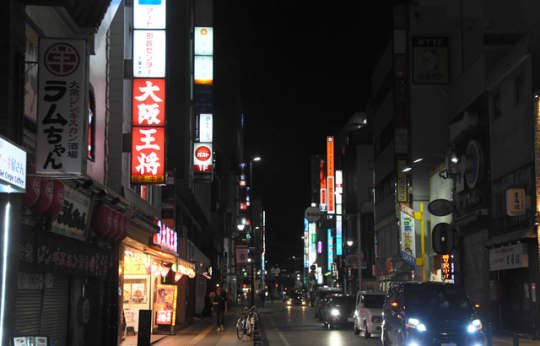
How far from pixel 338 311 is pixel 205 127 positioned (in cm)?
1414

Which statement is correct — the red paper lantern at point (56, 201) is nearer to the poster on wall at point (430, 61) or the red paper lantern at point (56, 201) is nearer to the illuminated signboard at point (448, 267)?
the illuminated signboard at point (448, 267)

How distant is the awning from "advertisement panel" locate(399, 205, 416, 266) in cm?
1342

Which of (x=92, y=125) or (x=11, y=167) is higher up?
(x=92, y=125)

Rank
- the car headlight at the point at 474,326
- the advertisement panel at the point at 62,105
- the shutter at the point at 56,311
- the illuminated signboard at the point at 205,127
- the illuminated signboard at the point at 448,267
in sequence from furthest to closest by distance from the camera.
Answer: the illuminated signboard at the point at 205,127
the illuminated signboard at the point at 448,267
the car headlight at the point at 474,326
the shutter at the point at 56,311
the advertisement panel at the point at 62,105

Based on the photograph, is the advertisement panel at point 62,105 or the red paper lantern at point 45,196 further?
the red paper lantern at point 45,196

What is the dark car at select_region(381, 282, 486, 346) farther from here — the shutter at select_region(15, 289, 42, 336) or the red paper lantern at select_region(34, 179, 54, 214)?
the red paper lantern at select_region(34, 179, 54, 214)

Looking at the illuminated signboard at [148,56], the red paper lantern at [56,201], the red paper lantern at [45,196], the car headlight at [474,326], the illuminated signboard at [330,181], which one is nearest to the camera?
the red paper lantern at [45,196]

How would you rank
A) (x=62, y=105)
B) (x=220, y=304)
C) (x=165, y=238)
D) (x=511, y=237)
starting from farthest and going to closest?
(x=220, y=304) < (x=165, y=238) < (x=511, y=237) < (x=62, y=105)

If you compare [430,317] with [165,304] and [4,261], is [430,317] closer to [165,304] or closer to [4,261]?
[4,261]

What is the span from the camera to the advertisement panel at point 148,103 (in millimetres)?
22094

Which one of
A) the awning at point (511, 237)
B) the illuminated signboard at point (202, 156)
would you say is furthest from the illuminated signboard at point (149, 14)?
the illuminated signboard at point (202, 156)

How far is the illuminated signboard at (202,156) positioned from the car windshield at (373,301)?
607 inches

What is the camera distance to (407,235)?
44312mm

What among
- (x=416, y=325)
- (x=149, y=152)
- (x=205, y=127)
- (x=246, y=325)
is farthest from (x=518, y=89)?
(x=205, y=127)
